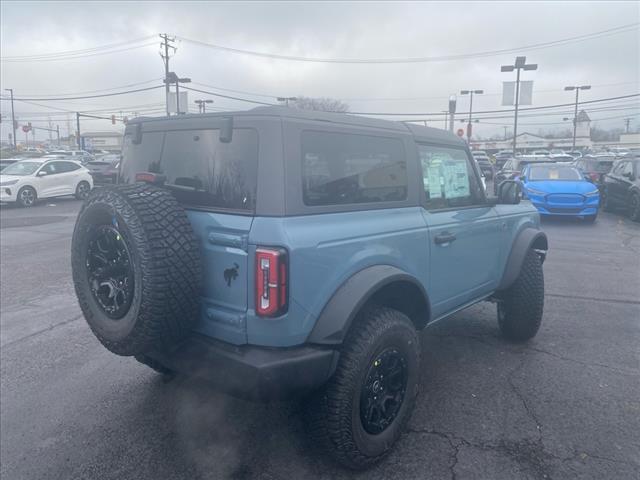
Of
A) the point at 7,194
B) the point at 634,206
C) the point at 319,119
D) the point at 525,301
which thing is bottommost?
the point at 525,301

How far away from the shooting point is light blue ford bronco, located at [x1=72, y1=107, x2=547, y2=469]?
2.62 metres

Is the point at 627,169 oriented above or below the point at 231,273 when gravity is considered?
above

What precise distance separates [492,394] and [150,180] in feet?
9.69

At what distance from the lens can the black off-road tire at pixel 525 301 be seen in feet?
15.8

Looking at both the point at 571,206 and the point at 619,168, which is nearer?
the point at 571,206

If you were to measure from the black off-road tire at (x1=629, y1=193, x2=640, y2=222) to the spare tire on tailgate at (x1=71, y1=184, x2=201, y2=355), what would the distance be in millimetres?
14789

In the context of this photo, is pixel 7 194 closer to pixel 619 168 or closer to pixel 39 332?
pixel 39 332

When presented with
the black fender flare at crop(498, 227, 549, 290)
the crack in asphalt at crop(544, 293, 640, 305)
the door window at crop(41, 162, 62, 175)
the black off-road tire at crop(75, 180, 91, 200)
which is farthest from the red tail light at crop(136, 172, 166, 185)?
the black off-road tire at crop(75, 180, 91, 200)

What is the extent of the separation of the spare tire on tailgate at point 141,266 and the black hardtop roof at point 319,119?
1.90 ft

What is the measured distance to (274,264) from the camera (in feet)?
8.36

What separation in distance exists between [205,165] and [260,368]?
4.09ft

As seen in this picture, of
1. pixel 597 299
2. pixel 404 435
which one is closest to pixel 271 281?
pixel 404 435

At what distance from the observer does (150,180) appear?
3150 millimetres

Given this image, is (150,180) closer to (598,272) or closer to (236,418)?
(236,418)
